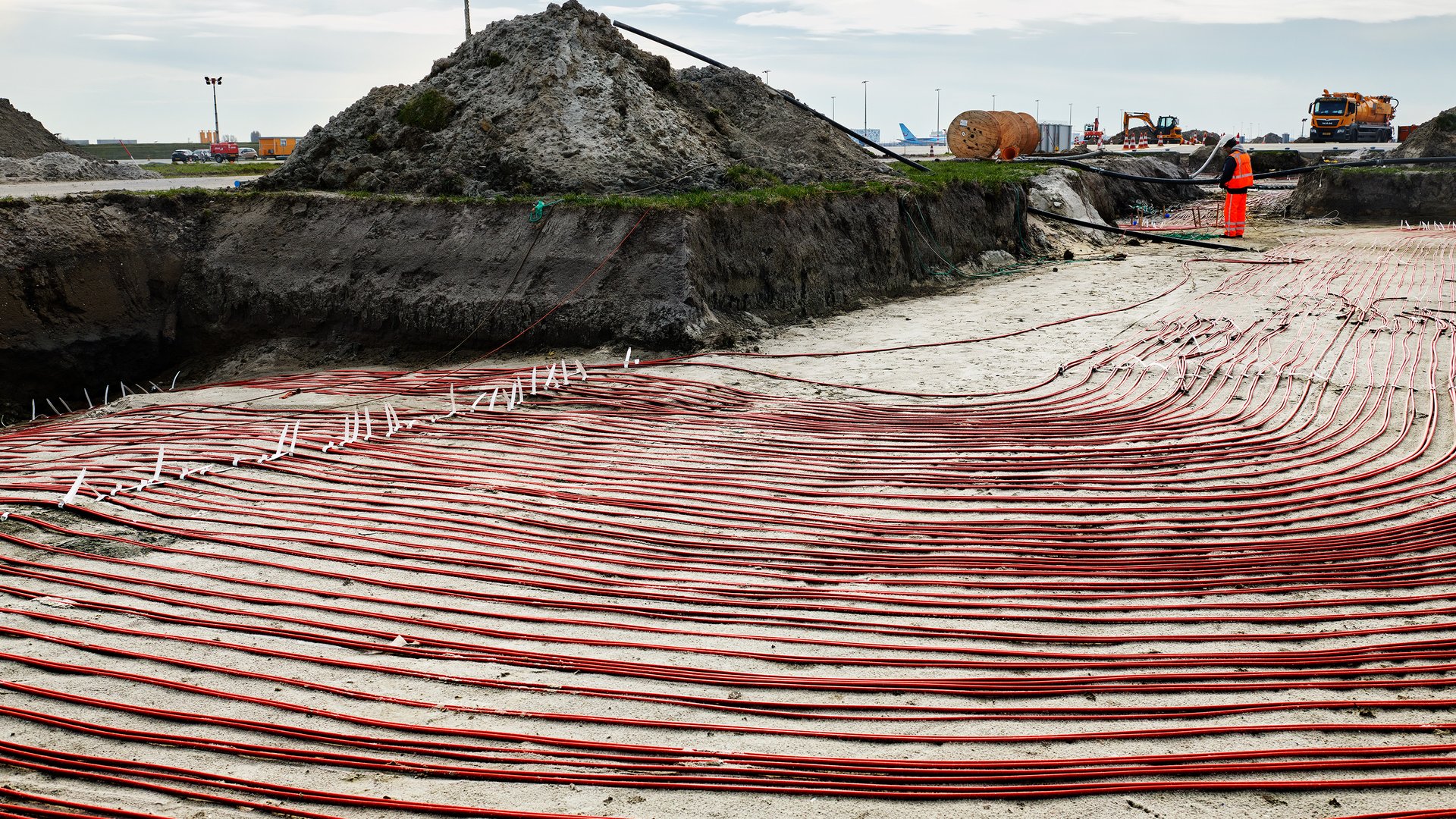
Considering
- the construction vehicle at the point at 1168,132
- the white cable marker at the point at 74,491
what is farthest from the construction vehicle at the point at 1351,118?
the white cable marker at the point at 74,491

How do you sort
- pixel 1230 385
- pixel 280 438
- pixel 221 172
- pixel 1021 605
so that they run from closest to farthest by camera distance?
pixel 1021 605, pixel 280 438, pixel 1230 385, pixel 221 172

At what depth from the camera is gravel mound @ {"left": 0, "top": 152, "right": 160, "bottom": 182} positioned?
20.1m

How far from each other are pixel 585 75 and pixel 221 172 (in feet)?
60.2

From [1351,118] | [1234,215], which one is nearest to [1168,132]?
[1351,118]

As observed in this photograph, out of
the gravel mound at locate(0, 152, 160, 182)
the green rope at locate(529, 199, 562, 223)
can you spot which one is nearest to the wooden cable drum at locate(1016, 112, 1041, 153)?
the green rope at locate(529, 199, 562, 223)

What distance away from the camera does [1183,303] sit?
38.1 ft

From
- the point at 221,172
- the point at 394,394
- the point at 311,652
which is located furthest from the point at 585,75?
the point at 221,172

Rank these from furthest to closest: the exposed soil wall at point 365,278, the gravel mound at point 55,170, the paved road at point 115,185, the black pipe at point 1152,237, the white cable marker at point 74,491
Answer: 1. the gravel mound at point 55,170
2. the black pipe at point 1152,237
3. the paved road at point 115,185
4. the exposed soil wall at point 365,278
5. the white cable marker at point 74,491

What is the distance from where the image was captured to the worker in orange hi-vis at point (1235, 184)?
57.2 feet

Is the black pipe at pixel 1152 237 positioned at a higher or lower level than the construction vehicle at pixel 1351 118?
lower

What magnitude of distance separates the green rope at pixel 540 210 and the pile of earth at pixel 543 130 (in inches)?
29.3

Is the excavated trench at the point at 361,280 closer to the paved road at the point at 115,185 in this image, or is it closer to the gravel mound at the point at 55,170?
the paved road at the point at 115,185

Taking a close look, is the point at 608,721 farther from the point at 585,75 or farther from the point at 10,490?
the point at 585,75

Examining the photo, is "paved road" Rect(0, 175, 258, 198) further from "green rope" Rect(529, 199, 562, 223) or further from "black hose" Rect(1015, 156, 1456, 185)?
"black hose" Rect(1015, 156, 1456, 185)
